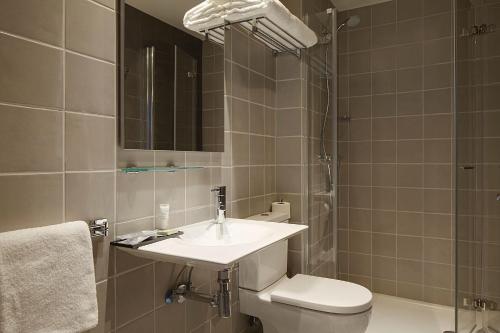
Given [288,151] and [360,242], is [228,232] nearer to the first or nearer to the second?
[288,151]

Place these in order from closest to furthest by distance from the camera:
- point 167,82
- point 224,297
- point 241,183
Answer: point 224,297
point 167,82
point 241,183

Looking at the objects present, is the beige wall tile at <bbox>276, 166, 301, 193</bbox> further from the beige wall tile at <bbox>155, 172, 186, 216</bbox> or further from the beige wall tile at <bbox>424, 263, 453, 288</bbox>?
the beige wall tile at <bbox>424, 263, 453, 288</bbox>

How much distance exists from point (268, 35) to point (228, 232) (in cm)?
122

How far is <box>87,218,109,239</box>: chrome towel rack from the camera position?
1.10 meters

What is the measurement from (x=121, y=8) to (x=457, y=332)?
2258mm

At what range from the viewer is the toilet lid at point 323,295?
62.7 inches

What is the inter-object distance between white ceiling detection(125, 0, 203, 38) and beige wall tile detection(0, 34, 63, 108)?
439 mm

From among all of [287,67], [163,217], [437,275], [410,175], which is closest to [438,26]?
[410,175]

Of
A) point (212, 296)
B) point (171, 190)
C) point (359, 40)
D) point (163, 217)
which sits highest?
point (359, 40)

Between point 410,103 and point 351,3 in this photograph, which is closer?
point 410,103

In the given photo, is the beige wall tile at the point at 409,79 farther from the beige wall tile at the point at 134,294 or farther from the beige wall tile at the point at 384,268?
the beige wall tile at the point at 134,294

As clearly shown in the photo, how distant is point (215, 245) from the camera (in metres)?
1.30

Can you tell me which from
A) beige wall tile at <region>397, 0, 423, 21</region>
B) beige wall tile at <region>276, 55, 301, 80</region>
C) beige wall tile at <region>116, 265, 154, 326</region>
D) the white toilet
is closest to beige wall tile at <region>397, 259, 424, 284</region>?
the white toilet

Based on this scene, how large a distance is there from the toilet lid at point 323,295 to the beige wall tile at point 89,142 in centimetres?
110
